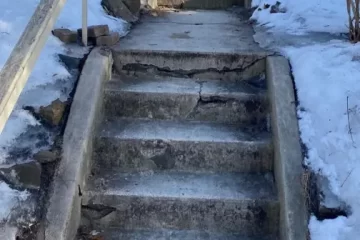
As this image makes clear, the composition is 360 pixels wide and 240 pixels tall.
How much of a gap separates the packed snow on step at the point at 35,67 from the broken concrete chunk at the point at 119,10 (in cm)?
17

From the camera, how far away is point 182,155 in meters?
3.42

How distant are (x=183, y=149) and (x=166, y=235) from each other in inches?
22.2

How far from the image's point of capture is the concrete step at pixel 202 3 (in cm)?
742

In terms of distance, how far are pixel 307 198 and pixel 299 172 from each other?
18cm

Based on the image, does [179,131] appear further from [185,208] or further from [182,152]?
[185,208]

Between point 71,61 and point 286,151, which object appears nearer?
point 286,151

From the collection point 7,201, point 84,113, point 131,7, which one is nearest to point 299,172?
point 84,113

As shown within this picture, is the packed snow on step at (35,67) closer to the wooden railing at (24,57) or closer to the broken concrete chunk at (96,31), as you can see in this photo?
the broken concrete chunk at (96,31)

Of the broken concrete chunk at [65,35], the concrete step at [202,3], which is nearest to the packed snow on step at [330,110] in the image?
the broken concrete chunk at [65,35]

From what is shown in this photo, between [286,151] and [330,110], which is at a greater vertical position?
[330,110]

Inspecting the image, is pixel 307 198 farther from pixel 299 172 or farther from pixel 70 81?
pixel 70 81

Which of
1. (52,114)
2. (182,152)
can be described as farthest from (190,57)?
(52,114)

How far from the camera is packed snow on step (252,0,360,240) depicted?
271cm

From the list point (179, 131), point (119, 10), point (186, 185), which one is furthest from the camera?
point (119, 10)
